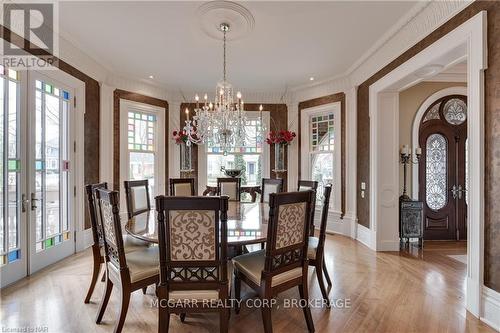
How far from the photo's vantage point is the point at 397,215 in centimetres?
389

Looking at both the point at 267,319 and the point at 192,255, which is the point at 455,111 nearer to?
the point at 267,319

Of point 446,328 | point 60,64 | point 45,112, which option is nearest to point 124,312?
point 446,328

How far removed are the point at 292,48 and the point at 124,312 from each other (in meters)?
3.52

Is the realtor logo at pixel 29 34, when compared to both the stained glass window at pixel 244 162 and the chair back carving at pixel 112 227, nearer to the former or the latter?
the chair back carving at pixel 112 227

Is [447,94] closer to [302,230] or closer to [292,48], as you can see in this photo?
[292,48]

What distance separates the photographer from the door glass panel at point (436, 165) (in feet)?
14.5

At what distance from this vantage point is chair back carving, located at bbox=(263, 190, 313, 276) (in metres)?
1.79

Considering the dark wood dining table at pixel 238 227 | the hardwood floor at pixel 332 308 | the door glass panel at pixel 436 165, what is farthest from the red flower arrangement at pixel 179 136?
the door glass panel at pixel 436 165

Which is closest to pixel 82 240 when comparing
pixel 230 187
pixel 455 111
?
pixel 230 187

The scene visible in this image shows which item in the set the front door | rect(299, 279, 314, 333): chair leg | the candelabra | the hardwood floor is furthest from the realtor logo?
the front door

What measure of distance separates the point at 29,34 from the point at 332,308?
14.0 feet

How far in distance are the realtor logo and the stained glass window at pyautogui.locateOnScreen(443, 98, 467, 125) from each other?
5.64 metres

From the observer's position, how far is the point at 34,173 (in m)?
3.00

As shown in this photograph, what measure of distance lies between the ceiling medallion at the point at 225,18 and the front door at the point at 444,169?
3397 mm
